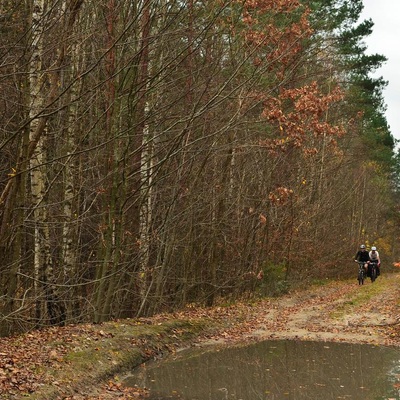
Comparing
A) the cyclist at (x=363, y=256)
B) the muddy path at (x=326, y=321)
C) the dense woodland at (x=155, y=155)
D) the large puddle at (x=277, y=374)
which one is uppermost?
the dense woodland at (x=155, y=155)

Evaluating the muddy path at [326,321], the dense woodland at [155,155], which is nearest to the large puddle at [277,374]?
the muddy path at [326,321]

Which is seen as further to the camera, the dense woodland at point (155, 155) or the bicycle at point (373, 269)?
the bicycle at point (373, 269)

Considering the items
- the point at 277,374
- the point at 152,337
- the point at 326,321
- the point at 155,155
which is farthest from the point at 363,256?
the point at 277,374

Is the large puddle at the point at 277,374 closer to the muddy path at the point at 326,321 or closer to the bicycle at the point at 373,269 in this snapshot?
the muddy path at the point at 326,321

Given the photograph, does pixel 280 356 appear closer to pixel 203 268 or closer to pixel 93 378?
pixel 93 378

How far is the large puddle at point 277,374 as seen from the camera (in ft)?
30.4

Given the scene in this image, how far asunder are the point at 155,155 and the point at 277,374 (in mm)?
4660

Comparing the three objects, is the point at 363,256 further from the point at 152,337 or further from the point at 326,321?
the point at 152,337

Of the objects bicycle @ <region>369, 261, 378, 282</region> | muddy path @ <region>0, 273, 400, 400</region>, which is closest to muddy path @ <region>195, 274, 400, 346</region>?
muddy path @ <region>0, 273, 400, 400</region>

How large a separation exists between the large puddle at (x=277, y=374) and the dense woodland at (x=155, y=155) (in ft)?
6.84

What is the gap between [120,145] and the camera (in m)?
14.1

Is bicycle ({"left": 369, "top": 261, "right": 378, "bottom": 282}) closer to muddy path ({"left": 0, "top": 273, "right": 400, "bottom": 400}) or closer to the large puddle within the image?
muddy path ({"left": 0, "top": 273, "right": 400, "bottom": 400})

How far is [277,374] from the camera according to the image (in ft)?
34.8

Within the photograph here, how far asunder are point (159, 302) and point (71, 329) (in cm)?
Result: 571
